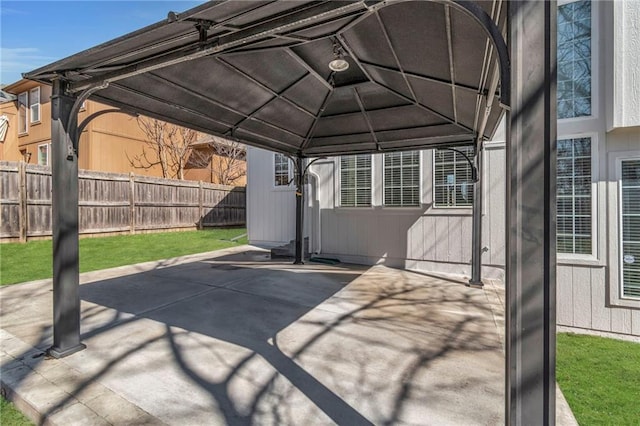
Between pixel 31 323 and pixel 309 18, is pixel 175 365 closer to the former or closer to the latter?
pixel 31 323

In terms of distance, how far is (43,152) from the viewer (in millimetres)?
13867

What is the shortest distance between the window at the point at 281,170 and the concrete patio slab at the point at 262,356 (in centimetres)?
451

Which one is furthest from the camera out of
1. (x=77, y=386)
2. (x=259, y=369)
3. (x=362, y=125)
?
(x=362, y=125)

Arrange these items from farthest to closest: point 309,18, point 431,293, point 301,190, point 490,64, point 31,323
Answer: point 301,190 → point 431,293 → point 31,323 → point 490,64 → point 309,18

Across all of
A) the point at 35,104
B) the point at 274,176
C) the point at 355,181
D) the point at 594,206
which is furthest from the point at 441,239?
the point at 35,104

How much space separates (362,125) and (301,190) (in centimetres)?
228

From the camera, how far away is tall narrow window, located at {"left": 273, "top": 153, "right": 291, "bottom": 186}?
942cm

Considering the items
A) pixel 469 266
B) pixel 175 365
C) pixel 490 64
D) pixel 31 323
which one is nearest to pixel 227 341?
pixel 175 365

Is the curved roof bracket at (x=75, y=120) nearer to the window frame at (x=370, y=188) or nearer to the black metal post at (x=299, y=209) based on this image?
the black metal post at (x=299, y=209)

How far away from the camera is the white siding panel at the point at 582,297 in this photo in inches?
171

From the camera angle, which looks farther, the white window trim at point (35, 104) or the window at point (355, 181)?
the white window trim at point (35, 104)

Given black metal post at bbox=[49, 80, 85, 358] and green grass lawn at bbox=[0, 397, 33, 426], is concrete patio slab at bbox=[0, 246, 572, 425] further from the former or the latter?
black metal post at bbox=[49, 80, 85, 358]

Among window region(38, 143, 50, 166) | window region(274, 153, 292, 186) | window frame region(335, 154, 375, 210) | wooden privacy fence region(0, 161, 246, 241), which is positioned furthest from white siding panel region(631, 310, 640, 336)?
window region(38, 143, 50, 166)

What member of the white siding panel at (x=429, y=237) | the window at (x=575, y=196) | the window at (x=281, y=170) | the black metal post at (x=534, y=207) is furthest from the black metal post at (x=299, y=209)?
the black metal post at (x=534, y=207)
